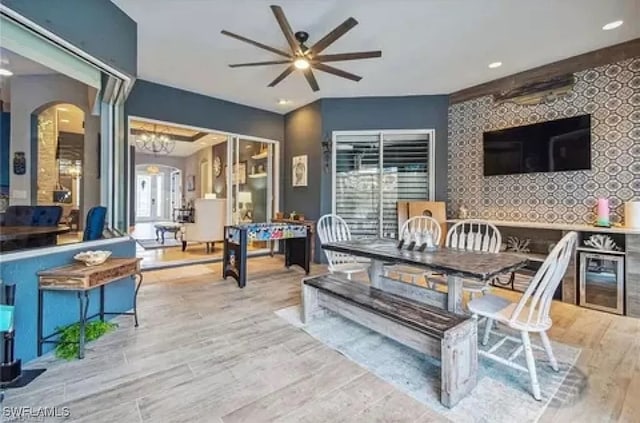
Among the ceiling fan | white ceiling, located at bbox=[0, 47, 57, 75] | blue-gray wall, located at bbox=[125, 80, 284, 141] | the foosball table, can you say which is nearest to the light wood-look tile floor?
the foosball table

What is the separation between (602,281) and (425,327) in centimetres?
291

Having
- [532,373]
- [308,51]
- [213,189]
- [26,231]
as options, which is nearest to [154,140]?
[213,189]

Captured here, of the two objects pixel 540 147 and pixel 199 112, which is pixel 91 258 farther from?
pixel 540 147

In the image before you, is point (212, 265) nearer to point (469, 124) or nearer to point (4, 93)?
point (4, 93)

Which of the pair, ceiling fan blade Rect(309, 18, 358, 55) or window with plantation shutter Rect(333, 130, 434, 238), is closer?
ceiling fan blade Rect(309, 18, 358, 55)

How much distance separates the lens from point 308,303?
298 centimetres

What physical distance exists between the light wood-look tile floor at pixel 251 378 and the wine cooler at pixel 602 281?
0.23 meters

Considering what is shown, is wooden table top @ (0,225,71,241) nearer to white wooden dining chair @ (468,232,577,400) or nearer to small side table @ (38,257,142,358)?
small side table @ (38,257,142,358)

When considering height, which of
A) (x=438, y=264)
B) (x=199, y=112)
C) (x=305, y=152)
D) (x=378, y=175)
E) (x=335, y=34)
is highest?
(x=199, y=112)

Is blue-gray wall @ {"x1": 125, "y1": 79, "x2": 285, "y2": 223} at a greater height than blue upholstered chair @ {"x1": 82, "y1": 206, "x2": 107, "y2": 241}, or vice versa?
blue-gray wall @ {"x1": 125, "y1": 79, "x2": 285, "y2": 223}

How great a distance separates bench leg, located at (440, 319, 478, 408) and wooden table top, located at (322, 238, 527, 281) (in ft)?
1.22

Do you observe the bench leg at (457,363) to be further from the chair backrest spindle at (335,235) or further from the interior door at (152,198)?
the interior door at (152,198)

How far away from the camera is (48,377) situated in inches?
81.8

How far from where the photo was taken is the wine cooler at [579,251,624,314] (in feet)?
10.8
